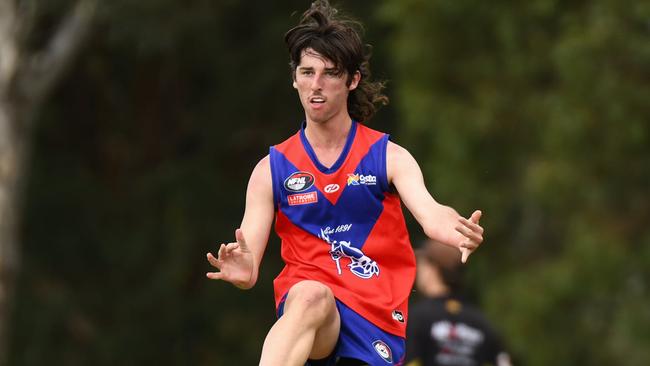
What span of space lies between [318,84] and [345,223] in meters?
0.62

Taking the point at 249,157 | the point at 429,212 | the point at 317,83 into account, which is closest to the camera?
the point at 429,212

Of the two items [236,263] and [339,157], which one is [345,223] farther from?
[236,263]

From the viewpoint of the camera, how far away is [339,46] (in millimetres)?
6703

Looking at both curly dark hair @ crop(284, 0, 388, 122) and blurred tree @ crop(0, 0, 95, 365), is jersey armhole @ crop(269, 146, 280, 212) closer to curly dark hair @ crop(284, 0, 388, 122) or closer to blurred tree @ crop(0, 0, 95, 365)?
curly dark hair @ crop(284, 0, 388, 122)

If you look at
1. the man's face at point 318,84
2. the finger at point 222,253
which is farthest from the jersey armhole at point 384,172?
the finger at point 222,253

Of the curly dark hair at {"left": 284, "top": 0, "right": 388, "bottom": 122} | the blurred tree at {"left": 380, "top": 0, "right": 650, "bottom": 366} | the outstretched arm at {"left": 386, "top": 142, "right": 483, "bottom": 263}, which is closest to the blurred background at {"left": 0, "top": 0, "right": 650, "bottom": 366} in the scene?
the blurred tree at {"left": 380, "top": 0, "right": 650, "bottom": 366}

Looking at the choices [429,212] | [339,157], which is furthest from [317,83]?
[429,212]

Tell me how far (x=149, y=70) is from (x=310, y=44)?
18660 mm

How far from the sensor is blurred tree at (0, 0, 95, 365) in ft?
64.2

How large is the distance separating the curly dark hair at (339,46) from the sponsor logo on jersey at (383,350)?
1.07 meters

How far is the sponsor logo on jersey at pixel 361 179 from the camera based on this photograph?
21.8 ft

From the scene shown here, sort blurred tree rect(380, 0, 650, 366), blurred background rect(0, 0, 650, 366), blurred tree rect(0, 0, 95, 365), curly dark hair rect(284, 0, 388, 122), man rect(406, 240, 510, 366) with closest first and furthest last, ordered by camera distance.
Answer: curly dark hair rect(284, 0, 388, 122) < man rect(406, 240, 510, 366) < blurred tree rect(380, 0, 650, 366) < blurred background rect(0, 0, 650, 366) < blurred tree rect(0, 0, 95, 365)

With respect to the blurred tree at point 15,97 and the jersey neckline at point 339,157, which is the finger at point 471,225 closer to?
the jersey neckline at point 339,157

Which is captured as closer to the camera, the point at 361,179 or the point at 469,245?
the point at 469,245
